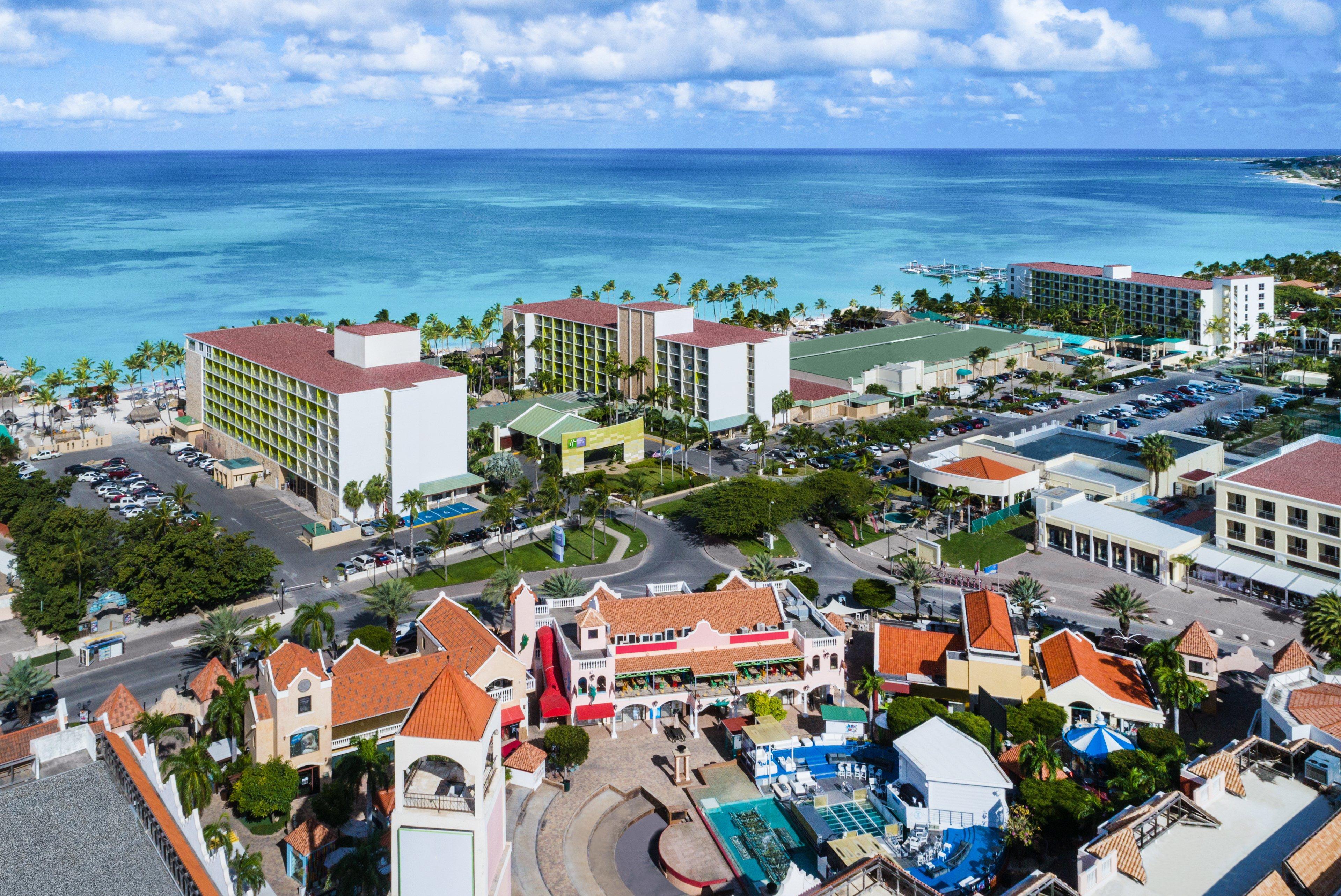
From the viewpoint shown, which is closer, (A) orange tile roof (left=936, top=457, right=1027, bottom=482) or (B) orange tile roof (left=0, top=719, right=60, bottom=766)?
(B) orange tile roof (left=0, top=719, right=60, bottom=766)

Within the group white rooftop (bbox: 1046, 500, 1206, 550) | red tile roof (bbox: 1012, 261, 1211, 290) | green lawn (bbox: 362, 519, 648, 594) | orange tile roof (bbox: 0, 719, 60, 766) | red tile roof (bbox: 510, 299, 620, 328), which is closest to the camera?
orange tile roof (bbox: 0, 719, 60, 766)

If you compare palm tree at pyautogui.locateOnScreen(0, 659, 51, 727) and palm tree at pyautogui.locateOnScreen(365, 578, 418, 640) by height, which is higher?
palm tree at pyautogui.locateOnScreen(365, 578, 418, 640)

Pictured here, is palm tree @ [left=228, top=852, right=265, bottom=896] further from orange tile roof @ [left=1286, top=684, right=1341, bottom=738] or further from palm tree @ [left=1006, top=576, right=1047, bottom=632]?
palm tree @ [left=1006, top=576, right=1047, bottom=632]

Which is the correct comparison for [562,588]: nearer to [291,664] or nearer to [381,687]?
[381,687]

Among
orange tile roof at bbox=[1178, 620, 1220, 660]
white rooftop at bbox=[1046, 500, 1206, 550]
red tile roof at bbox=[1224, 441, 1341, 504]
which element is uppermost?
red tile roof at bbox=[1224, 441, 1341, 504]

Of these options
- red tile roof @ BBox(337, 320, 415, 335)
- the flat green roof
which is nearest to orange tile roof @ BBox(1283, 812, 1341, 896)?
red tile roof @ BBox(337, 320, 415, 335)

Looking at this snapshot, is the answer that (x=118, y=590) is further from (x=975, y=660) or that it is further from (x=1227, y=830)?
(x=1227, y=830)

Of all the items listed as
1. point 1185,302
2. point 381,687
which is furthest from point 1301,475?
point 1185,302
